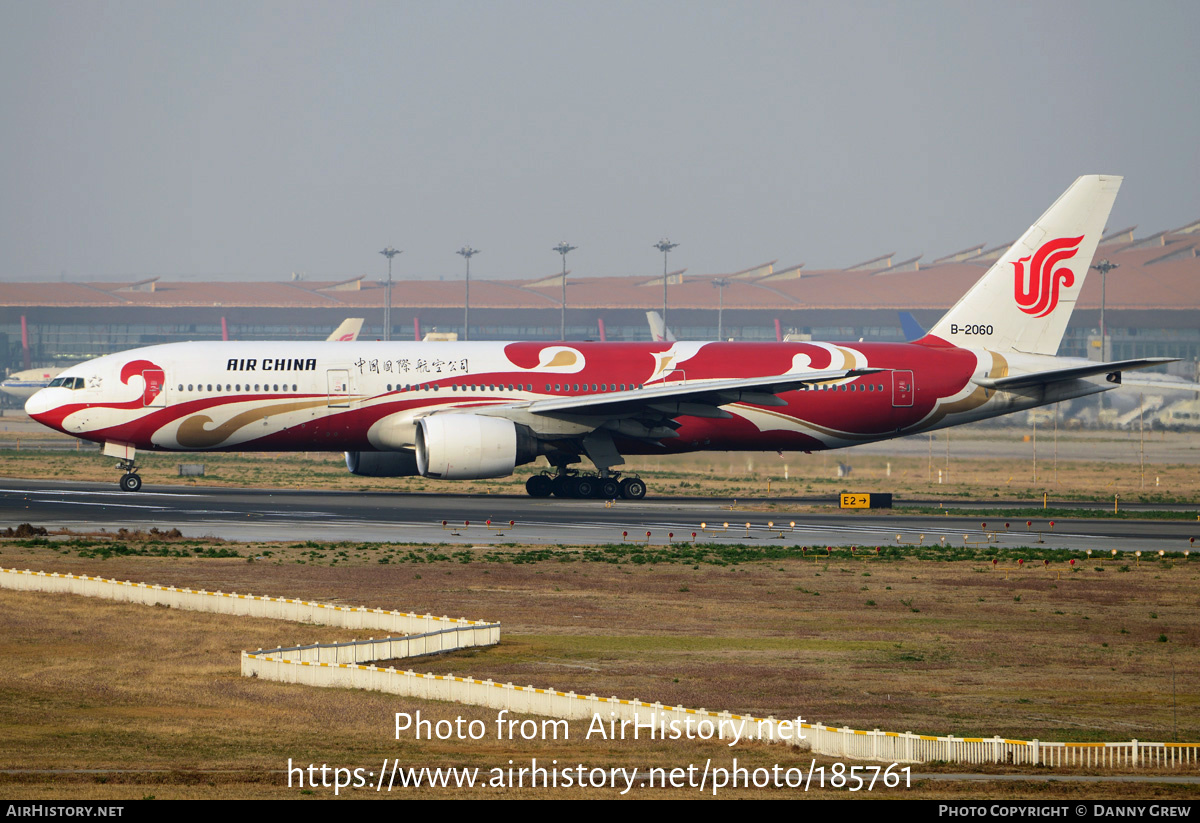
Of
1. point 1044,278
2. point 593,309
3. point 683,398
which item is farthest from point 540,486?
point 593,309

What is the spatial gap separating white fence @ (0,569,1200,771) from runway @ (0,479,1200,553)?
1046 centimetres

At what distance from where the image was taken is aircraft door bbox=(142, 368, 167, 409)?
4325cm

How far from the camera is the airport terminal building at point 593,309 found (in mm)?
165500

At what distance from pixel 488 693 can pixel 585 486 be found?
3041 centimetres

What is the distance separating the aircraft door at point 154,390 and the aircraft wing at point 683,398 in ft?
35.3

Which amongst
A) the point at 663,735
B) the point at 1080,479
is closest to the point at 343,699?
the point at 663,735

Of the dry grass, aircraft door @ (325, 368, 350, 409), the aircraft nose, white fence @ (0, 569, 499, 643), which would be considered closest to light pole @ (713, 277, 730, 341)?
aircraft door @ (325, 368, 350, 409)

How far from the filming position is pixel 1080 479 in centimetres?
6034

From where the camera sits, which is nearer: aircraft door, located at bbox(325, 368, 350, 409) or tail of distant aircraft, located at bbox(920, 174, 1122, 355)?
aircraft door, located at bbox(325, 368, 350, 409)

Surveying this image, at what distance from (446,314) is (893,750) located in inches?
6611

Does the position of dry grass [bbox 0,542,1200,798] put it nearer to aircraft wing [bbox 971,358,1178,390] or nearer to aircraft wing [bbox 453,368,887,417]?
aircraft wing [bbox 453,368,887,417]

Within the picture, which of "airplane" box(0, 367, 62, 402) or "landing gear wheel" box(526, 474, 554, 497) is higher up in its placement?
"airplane" box(0, 367, 62, 402)

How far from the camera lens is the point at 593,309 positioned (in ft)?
582

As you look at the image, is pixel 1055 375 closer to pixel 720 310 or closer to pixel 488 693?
pixel 488 693
